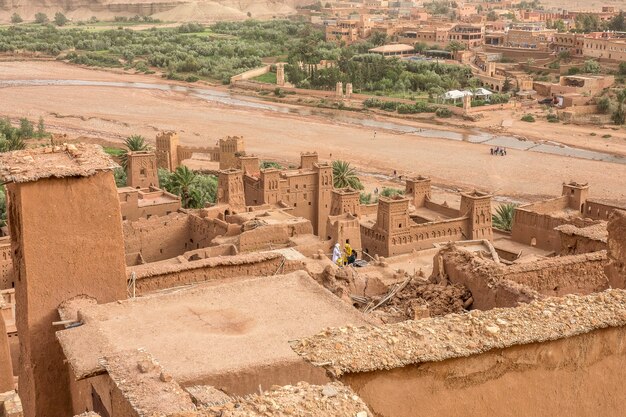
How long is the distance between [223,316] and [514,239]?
61.2ft

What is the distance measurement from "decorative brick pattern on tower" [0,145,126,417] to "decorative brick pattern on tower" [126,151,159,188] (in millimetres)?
20751

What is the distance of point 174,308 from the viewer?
10000 millimetres

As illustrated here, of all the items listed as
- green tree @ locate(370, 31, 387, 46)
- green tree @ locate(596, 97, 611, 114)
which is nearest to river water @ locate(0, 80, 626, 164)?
green tree @ locate(596, 97, 611, 114)

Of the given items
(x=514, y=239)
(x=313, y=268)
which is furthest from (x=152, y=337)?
(x=514, y=239)

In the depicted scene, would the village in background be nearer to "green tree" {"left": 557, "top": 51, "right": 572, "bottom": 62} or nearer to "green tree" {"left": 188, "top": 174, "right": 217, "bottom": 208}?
"green tree" {"left": 188, "top": 174, "right": 217, "bottom": 208}

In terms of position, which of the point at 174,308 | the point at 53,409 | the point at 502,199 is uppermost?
the point at 174,308

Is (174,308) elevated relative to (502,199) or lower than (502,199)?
elevated

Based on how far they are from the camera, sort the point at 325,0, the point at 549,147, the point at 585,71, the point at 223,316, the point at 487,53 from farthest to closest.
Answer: the point at 325,0
the point at 487,53
the point at 585,71
the point at 549,147
the point at 223,316

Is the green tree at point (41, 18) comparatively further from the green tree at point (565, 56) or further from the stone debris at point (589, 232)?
the stone debris at point (589, 232)

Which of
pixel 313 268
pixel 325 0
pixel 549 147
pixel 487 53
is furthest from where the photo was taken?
pixel 325 0

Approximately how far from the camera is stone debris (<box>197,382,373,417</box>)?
5.60m

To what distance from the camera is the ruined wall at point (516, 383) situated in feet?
22.3

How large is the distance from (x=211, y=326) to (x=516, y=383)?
3391 millimetres

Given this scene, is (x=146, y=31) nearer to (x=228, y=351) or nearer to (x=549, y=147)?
(x=549, y=147)
